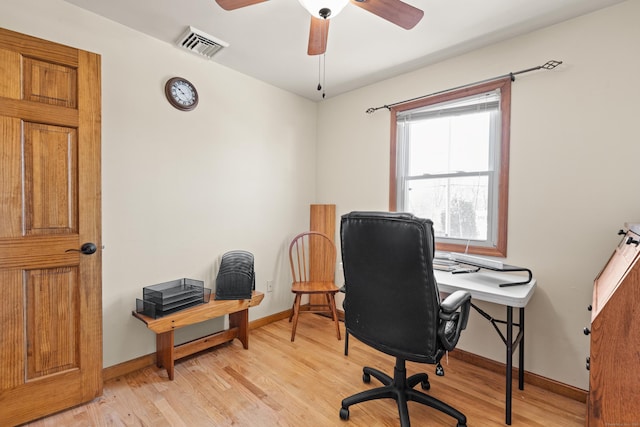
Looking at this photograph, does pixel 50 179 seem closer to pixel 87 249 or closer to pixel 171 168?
pixel 87 249

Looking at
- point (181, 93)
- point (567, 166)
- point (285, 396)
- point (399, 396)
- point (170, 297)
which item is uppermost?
point (181, 93)

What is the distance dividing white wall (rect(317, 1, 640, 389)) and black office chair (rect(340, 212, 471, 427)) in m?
0.91

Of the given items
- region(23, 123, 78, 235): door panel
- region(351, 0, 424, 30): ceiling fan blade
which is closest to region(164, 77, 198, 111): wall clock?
region(23, 123, 78, 235): door panel

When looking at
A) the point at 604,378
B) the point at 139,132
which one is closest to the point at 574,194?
the point at 604,378

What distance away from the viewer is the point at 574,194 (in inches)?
78.2

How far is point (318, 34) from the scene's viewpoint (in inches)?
69.7

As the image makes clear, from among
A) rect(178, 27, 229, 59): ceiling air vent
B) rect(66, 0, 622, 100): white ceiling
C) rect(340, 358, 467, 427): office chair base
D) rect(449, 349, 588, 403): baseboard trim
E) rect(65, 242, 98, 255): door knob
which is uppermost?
rect(66, 0, 622, 100): white ceiling

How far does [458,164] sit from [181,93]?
2394 mm

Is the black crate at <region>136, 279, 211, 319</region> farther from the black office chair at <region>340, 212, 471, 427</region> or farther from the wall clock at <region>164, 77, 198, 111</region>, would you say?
the wall clock at <region>164, 77, 198, 111</region>

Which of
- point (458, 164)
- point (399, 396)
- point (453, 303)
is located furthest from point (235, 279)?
point (458, 164)

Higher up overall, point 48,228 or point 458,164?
point 458,164

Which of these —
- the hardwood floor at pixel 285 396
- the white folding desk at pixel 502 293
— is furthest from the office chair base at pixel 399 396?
the white folding desk at pixel 502 293

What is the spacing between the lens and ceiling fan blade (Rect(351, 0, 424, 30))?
1517 mm

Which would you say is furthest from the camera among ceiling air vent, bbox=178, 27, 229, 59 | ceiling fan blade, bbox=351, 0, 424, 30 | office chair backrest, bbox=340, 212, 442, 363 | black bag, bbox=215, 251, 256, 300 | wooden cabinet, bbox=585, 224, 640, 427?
black bag, bbox=215, 251, 256, 300
